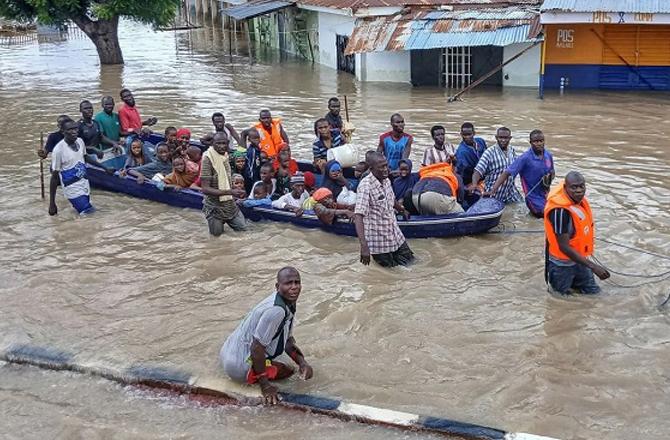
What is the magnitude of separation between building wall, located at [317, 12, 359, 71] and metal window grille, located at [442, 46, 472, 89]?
9.14 ft

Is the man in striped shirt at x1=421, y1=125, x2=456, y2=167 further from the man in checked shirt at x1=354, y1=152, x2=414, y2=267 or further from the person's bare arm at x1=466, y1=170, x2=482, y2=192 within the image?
the man in checked shirt at x1=354, y1=152, x2=414, y2=267

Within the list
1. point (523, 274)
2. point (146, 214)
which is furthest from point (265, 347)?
point (146, 214)

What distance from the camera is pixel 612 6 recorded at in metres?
17.2

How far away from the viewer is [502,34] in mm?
18844

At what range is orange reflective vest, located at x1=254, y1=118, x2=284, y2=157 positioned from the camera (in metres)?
10.8

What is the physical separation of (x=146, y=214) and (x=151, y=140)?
8.24ft

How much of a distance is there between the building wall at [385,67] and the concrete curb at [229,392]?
1660 centimetres

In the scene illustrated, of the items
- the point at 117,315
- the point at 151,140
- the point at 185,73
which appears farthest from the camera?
the point at 185,73

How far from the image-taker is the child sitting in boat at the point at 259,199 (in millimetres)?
9742

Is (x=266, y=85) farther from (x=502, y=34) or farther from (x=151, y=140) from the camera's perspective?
(x=151, y=140)

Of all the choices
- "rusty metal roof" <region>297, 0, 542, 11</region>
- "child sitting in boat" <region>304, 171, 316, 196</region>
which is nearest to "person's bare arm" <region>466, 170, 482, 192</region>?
"child sitting in boat" <region>304, 171, 316, 196</region>

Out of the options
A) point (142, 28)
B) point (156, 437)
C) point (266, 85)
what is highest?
point (142, 28)

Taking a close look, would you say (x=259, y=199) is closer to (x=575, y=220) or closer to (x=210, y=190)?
(x=210, y=190)

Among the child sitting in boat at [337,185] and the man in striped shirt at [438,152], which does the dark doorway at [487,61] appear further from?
the child sitting in boat at [337,185]
